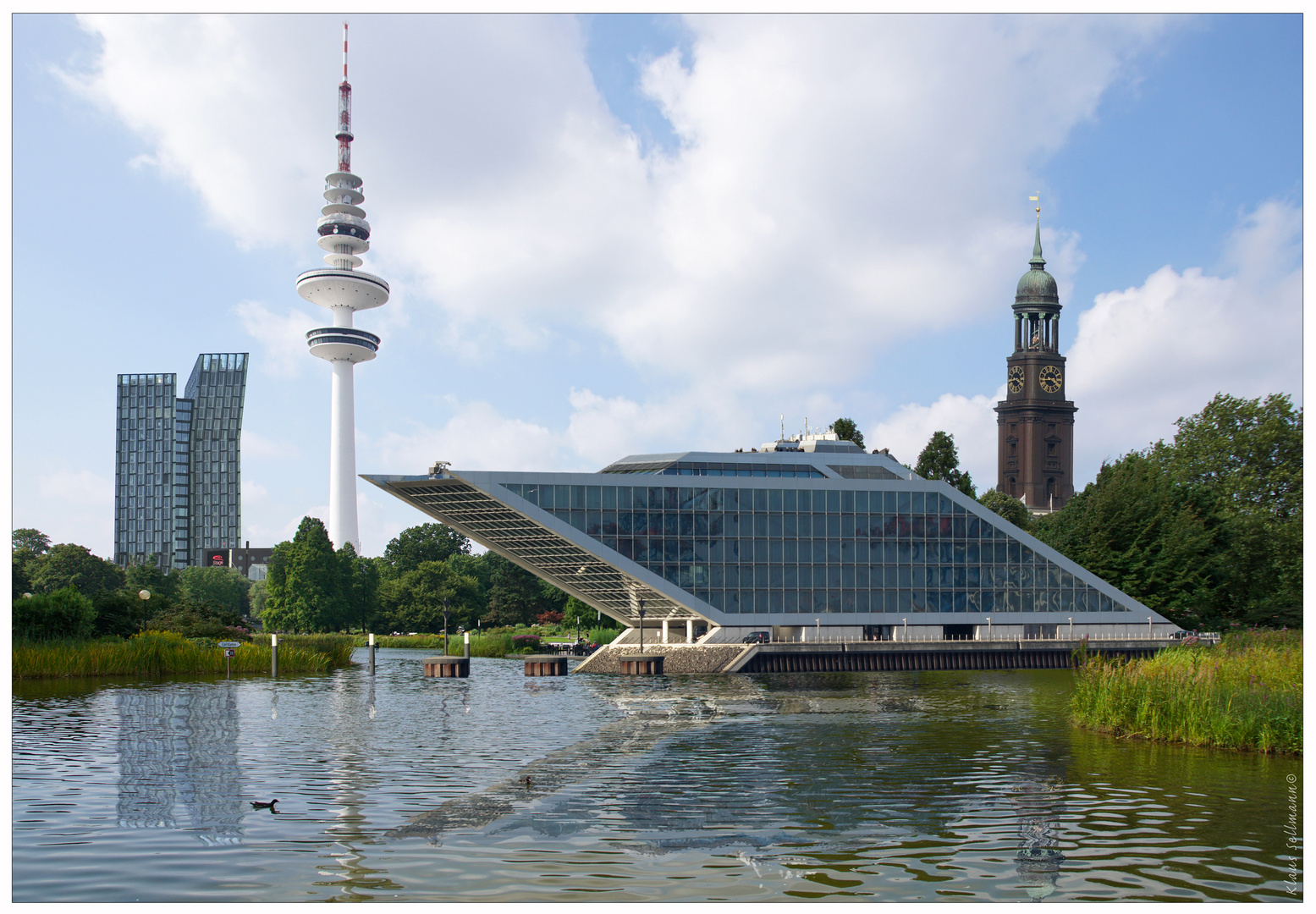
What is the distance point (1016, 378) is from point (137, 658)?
158 meters

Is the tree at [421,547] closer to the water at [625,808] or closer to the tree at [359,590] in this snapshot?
the tree at [359,590]

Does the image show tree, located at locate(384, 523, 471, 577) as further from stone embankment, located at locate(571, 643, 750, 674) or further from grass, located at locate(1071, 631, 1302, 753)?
grass, located at locate(1071, 631, 1302, 753)

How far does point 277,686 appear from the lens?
55.0 m

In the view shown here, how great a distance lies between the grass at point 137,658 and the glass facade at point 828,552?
24.1 metres

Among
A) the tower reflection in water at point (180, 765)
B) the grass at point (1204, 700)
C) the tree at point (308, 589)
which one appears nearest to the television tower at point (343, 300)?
the tree at point (308, 589)

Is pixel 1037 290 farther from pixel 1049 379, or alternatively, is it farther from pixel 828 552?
pixel 828 552

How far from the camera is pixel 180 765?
29094 mm

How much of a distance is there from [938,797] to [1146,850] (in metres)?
5.87

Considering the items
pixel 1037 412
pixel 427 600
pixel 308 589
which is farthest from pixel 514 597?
pixel 1037 412

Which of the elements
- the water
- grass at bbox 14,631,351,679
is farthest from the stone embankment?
the water

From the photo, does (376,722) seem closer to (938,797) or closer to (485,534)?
(938,797)

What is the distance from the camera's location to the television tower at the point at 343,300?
18750cm

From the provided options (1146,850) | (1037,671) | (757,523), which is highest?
(757,523)
